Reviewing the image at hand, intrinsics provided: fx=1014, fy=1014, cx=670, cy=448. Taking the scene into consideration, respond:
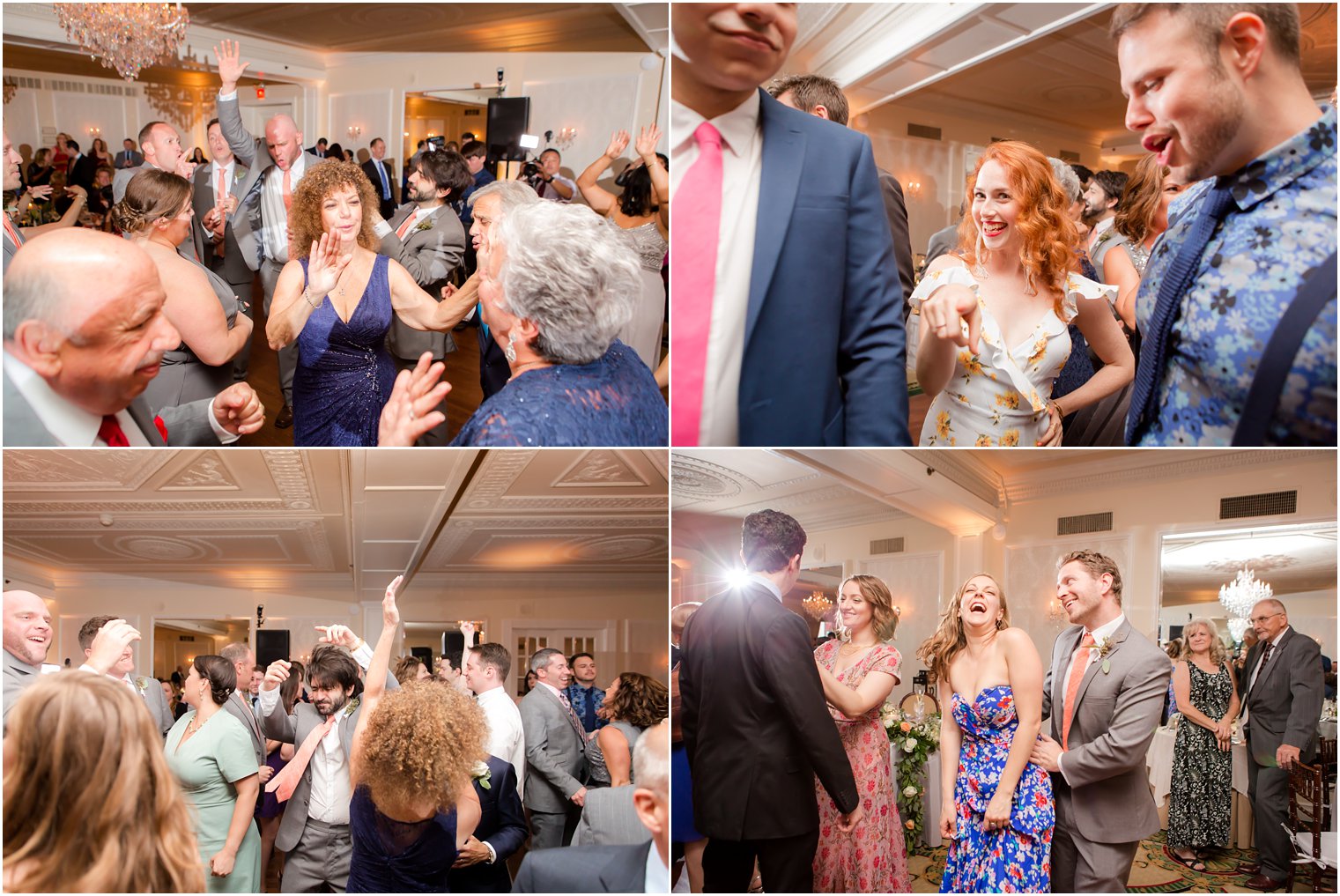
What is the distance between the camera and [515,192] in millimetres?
2510

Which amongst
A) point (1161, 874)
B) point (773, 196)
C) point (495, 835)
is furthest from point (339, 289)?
point (1161, 874)

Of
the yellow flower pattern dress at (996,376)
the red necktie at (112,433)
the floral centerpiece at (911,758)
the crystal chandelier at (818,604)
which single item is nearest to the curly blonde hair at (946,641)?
the floral centerpiece at (911,758)

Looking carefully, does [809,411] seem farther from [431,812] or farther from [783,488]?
[431,812]

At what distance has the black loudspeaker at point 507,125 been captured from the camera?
8.48 feet

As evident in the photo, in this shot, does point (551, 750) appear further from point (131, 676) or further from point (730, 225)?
point (730, 225)

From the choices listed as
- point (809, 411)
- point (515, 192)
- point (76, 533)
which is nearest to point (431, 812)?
point (76, 533)

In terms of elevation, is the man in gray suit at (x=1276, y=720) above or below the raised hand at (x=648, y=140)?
below

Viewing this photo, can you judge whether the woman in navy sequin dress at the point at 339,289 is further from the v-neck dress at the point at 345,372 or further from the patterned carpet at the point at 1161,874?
the patterned carpet at the point at 1161,874

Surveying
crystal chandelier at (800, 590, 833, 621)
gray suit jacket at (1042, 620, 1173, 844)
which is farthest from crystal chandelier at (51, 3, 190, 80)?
gray suit jacket at (1042, 620, 1173, 844)

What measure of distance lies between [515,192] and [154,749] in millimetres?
1480

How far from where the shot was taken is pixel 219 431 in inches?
101

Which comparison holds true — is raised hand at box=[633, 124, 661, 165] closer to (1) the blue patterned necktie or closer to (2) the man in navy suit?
(2) the man in navy suit

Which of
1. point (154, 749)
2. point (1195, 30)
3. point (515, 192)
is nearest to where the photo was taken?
point (154, 749)

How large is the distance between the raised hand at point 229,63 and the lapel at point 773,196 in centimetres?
136
